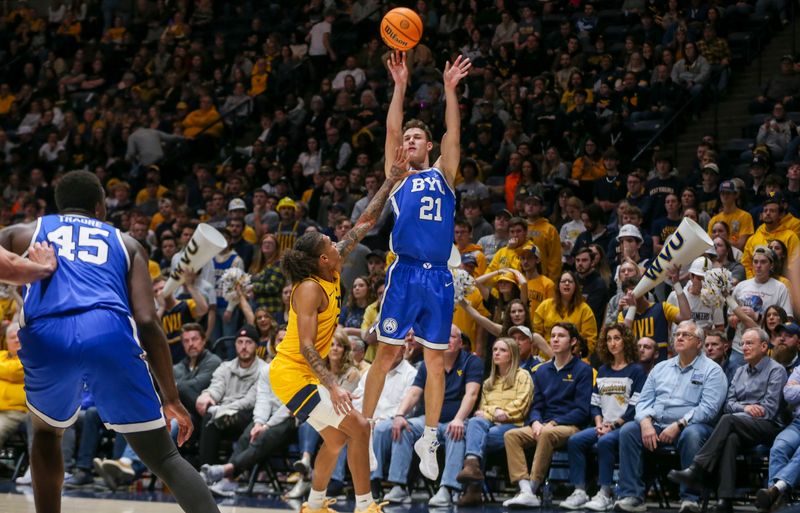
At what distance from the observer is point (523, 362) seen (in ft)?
36.5

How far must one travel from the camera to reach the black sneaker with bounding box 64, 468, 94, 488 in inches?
452

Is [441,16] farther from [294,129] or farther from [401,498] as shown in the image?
[401,498]

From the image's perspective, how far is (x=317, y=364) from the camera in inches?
288

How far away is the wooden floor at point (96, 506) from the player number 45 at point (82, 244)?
3562 mm

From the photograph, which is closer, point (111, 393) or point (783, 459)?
point (111, 393)

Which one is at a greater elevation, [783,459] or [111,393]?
[111,393]

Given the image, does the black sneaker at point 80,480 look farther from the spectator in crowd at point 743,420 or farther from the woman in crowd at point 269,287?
the spectator in crowd at point 743,420

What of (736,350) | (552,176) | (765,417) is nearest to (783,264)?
(736,350)

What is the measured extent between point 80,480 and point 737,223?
7.40 meters

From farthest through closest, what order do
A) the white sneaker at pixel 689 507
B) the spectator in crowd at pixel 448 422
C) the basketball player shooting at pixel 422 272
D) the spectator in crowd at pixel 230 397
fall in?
the spectator in crowd at pixel 230 397 < the spectator in crowd at pixel 448 422 < the white sneaker at pixel 689 507 < the basketball player shooting at pixel 422 272

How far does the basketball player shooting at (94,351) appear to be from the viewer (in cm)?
557

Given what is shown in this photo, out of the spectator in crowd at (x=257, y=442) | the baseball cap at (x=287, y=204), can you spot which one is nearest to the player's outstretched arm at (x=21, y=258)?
→ the spectator in crowd at (x=257, y=442)

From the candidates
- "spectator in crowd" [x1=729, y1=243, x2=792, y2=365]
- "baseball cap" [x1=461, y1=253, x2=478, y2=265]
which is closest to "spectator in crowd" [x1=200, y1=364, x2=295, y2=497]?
"baseball cap" [x1=461, y1=253, x2=478, y2=265]

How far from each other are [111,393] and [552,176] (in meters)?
9.78
